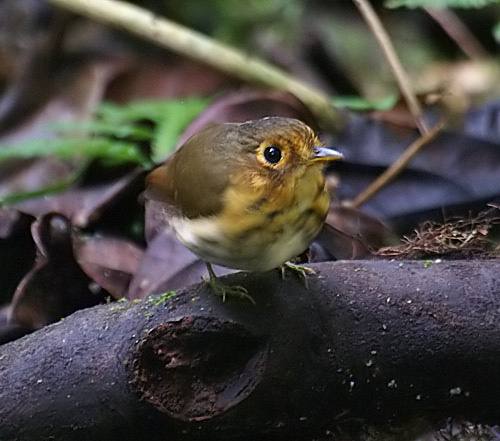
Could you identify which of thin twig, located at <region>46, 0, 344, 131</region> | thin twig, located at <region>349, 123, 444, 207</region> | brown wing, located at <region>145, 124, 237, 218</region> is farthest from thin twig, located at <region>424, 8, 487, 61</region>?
brown wing, located at <region>145, 124, 237, 218</region>

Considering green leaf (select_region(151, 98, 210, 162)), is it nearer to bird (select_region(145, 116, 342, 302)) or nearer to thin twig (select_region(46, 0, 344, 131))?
thin twig (select_region(46, 0, 344, 131))

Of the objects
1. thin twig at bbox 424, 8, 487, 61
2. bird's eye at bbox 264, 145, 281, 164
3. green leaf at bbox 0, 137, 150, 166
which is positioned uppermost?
bird's eye at bbox 264, 145, 281, 164

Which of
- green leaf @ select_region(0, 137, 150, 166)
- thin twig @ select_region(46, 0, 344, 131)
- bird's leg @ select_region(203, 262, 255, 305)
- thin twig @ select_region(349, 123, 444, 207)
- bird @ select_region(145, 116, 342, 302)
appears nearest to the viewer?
bird @ select_region(145, 116, 342, 302)

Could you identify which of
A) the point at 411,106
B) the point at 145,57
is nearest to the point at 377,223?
the point at 411,106

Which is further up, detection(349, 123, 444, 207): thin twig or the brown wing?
the brown wing

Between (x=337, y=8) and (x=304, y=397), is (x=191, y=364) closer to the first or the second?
(x=304, y=397)

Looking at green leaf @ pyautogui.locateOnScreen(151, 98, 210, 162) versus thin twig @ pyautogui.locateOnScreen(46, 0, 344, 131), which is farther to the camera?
thin twig @ pyautogui.locateOnScreen(46, 0, 344, 131)

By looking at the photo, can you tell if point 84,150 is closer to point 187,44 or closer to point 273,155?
point 187,44
